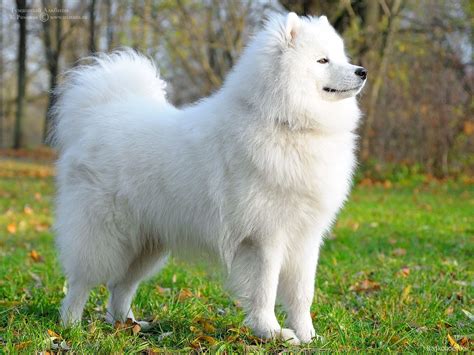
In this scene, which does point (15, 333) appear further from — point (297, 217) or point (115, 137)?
point (297, 217)

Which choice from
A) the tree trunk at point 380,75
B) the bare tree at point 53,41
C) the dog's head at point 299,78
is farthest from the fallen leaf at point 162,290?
the bare tree at point 53,41

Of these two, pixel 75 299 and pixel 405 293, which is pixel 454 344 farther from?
pixel 75 299

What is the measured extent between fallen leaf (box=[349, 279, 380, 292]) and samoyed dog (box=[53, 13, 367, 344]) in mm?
1171

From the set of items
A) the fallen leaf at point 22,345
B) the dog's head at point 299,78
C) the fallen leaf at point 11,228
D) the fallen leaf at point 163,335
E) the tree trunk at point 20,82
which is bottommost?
the tree trunk at point 20,82

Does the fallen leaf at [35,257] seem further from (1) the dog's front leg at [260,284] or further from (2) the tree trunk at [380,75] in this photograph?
(2) the tree trunk at [380,75]

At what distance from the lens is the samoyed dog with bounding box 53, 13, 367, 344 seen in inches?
129

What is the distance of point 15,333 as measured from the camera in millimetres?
3207

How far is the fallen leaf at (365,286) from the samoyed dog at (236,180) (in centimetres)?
117

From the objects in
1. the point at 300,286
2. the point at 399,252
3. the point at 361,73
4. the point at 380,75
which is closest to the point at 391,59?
the point at 380,75

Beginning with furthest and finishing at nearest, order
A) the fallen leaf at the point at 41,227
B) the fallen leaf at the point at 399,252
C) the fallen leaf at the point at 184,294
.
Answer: the fallen leaf at the point at 41,227 → the fallen leaf at the point at 399,252 → the fallen leaf at the point at 184,294

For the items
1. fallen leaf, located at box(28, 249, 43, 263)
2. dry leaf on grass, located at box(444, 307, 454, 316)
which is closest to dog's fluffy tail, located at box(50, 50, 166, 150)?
fallen leaf, located at box(28, 249, 43, 263)

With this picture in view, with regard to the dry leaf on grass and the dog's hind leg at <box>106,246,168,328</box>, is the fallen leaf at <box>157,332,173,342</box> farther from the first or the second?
the dry leaf on grass

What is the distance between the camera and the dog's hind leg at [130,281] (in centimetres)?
393

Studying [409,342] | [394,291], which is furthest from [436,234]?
[409,342]
